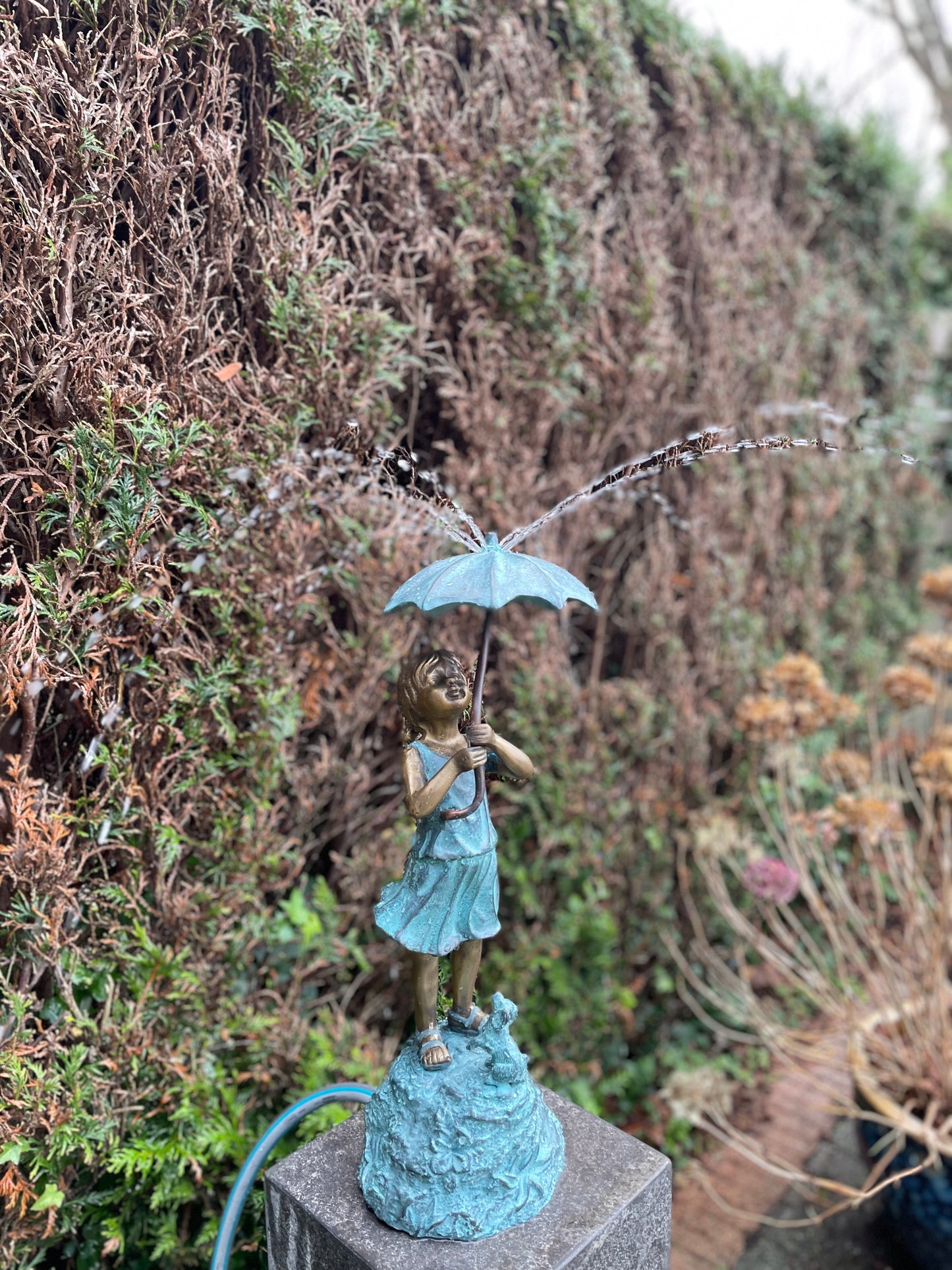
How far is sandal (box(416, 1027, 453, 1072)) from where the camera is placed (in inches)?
72.2

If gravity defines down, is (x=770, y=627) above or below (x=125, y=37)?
below

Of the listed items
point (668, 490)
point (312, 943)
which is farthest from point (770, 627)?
point (312, 943)

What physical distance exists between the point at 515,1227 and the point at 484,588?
47.1 inches

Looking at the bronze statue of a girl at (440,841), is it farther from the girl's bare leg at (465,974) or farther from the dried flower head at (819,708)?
the dried flower head at (819,708)

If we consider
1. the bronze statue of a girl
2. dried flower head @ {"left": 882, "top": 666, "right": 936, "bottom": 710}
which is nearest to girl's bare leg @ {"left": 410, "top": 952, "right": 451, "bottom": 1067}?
the bronze statue of a girl

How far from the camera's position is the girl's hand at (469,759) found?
172 centimetres

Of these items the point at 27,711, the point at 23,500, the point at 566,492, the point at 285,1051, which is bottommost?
the point at 285,1051

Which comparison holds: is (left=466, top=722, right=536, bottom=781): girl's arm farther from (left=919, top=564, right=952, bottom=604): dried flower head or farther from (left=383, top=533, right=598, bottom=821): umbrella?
(left=919, top=564, right=952, bottom=604): dried flower head

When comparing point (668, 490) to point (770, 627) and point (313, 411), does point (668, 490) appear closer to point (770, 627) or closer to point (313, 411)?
point (770, 627)

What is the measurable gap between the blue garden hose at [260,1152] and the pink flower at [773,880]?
5.72 feet

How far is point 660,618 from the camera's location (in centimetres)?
367

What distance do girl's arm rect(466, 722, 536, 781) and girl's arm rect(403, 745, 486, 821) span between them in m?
0.03

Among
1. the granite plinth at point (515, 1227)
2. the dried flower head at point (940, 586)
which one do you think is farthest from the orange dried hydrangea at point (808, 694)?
the granite plinth at point (515, 1227)

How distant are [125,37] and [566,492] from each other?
187cm
